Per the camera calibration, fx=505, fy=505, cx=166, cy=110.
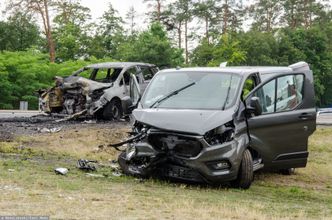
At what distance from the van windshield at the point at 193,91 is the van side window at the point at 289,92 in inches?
37.5

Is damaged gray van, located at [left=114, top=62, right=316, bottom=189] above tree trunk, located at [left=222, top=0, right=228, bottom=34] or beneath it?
beneath

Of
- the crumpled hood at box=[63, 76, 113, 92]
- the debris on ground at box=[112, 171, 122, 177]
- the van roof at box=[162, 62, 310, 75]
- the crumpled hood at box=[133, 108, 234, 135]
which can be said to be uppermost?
the van roof at box=[162, 62, 310, 75]

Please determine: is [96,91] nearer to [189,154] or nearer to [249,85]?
[249,85]

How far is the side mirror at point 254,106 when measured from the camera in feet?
26.7

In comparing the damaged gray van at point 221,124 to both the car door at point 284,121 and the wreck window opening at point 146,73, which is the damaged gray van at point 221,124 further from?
the wreck window opening at point 146,73

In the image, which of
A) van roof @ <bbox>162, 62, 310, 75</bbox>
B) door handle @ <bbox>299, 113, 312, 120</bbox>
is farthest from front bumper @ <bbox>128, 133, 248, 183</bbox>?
door handle @ <bbox>299, 113, 312, 120</bbox>

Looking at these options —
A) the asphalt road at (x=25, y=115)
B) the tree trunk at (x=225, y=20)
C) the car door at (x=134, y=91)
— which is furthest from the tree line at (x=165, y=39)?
the car door at (x=134, y=91)

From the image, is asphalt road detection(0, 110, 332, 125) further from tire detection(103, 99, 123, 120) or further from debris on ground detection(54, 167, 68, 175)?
debris on ground detection(54, 167, 68, 175)

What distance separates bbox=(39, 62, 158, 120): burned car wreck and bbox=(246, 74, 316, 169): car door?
6.47 m

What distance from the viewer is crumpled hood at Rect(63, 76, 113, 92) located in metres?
15.2

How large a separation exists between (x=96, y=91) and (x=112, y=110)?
0.83 metres

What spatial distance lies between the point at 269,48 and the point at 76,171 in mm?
50517

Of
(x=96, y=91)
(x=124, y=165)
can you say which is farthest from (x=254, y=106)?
(x=96, y=91)

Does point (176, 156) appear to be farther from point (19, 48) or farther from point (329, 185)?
point (19, 48)
